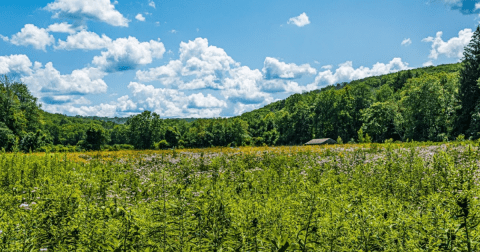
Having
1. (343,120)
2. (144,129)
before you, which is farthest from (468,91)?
(144,129)

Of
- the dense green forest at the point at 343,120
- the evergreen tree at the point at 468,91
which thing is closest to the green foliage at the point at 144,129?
the dense green forest at the point at 343,120

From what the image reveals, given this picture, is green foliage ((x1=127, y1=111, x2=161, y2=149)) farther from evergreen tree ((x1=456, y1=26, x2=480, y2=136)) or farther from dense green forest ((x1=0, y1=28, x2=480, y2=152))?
evergreen tree ((x1=456, y1=26, x2=480, y2=136))

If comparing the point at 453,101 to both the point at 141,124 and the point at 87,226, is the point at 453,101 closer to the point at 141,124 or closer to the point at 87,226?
the point at 87,226

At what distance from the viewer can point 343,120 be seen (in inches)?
2549

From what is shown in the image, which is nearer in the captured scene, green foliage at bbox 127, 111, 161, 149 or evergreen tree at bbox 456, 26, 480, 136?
evergreen tree at bbox 456, 26, 480, 136

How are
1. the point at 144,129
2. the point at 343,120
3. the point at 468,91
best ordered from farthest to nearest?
the point at 144,129 → the point at 343,120 → the point at 468,91

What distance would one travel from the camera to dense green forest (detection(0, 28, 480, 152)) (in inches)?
1542

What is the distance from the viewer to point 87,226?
10.6ft

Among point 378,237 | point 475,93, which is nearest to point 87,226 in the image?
point 378,237

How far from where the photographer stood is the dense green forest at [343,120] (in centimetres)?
3916

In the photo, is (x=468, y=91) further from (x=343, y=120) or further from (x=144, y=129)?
(x=144, y=129)

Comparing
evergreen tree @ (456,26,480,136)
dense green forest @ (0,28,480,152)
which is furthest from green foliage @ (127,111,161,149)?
evergreen tree @ (456,26,480,136)

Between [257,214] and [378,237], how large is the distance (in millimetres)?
1363

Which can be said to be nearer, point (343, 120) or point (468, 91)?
point (468, 91)
